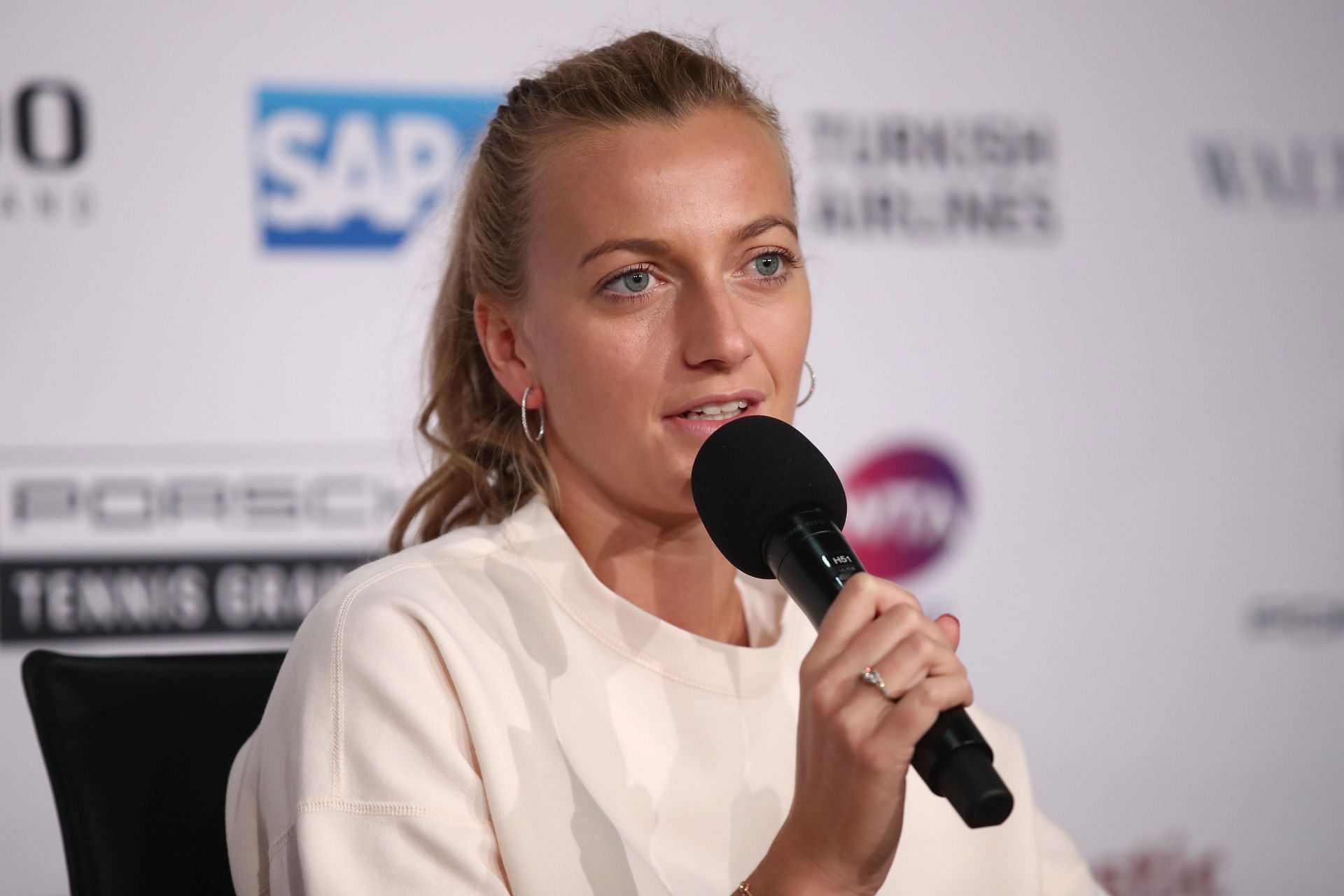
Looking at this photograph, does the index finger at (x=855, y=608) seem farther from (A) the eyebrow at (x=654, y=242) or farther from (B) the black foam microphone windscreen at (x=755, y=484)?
(A) the eyebrow at (x=654, y=242)

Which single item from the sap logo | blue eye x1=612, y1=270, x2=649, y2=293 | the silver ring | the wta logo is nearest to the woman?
blue eye x1=612, y1=270, x2=649, y2=293

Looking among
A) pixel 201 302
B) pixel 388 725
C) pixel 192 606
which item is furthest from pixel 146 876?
pixel 201 302

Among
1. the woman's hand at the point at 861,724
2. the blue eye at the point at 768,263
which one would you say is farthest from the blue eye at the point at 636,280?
the woman's hand at the point at 861,724

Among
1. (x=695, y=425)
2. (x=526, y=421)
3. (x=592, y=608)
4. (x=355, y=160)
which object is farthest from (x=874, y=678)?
(x=355, y=160)

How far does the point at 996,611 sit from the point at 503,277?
1.70 m

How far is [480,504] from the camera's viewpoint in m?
1.65

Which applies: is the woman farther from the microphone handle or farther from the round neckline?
the microphone handle

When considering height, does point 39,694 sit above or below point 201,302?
below

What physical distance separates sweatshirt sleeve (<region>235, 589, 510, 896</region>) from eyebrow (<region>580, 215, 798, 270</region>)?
0.43 metres

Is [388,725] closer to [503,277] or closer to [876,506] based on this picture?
[503,277]

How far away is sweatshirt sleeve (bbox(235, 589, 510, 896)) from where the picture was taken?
3.86 feet

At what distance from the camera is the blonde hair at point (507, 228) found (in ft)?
4.98

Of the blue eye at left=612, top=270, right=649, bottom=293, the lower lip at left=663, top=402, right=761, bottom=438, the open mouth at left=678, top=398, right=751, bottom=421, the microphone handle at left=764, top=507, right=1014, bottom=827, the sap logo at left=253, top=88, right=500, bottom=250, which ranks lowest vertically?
the microphone handle at left=764, top=507, right=1014, bottom=827

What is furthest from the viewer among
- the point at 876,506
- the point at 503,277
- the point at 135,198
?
the point at 876,506
